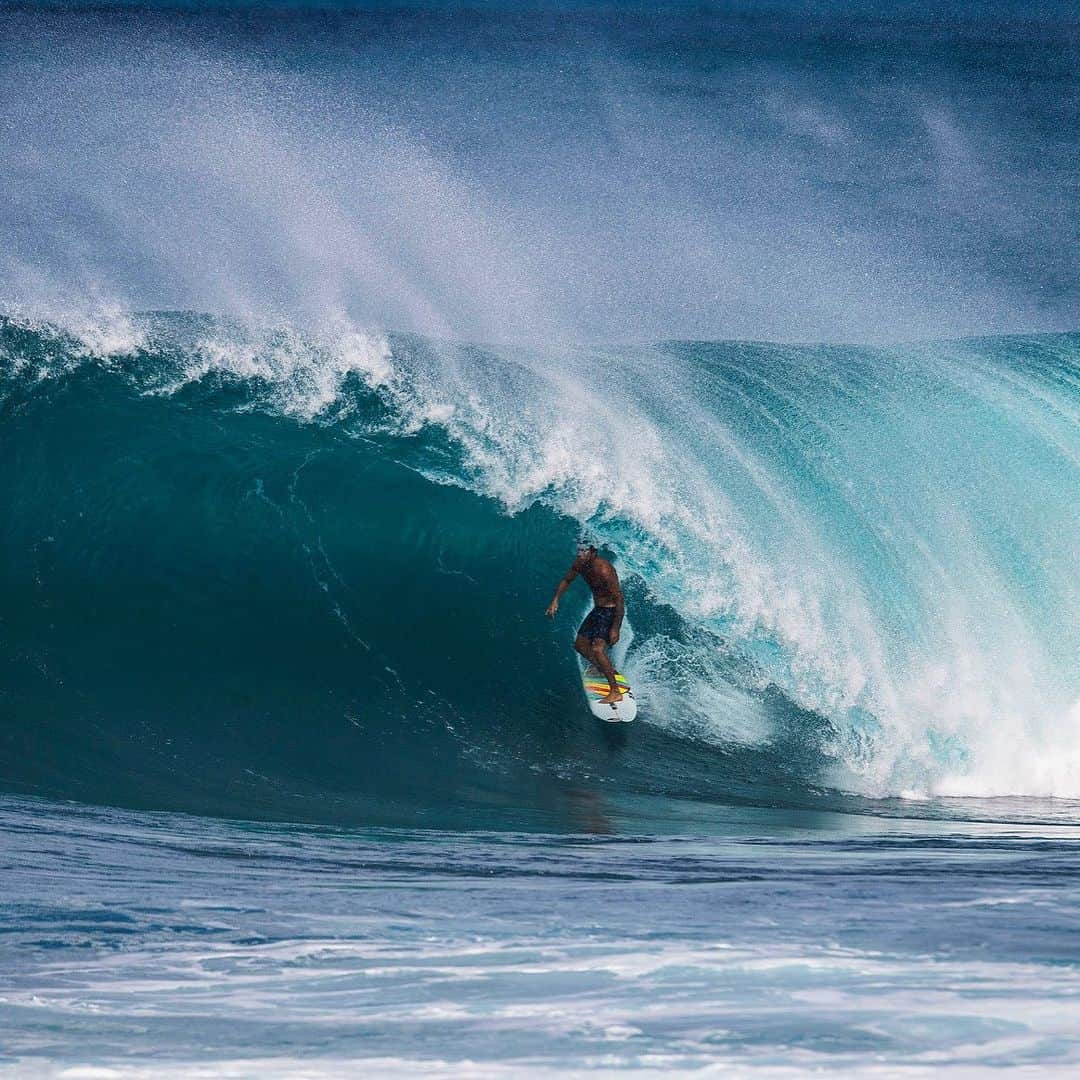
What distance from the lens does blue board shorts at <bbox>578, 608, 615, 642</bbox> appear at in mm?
7926

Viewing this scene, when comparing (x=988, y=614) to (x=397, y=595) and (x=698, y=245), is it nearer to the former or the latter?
(x=397, y=595)

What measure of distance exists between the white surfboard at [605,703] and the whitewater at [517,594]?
106 mm

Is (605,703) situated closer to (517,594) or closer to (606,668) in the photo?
(606,668)

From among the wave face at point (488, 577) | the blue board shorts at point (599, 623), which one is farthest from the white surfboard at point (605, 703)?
the blue board shorts at point (599, 623)

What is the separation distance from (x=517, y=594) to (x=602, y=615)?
1165 millimetres

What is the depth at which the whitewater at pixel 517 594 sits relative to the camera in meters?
3.52

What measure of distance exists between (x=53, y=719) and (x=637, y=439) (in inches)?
188

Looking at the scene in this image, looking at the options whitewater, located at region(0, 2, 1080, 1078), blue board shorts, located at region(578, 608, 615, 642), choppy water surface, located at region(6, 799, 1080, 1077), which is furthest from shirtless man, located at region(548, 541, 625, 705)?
choppy water surface, located at region(6, 799, 1080, 1077)

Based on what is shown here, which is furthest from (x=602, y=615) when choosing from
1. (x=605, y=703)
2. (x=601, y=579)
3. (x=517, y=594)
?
(x=517, y=594)

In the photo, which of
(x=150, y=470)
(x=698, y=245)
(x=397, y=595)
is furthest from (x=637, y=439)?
(x=698, y=245)

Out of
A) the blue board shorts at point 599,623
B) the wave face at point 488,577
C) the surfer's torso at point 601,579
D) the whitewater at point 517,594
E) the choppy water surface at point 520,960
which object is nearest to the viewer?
the choppy water surface at point 520,960

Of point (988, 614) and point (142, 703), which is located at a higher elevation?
point (988, 614)

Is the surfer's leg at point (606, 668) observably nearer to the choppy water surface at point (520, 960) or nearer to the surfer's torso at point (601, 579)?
the surfer's torso at point (601, 579)

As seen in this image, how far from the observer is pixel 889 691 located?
8.38 meters
